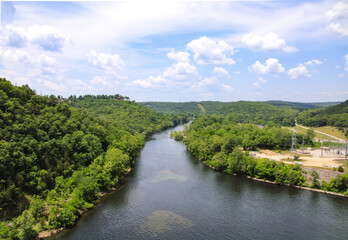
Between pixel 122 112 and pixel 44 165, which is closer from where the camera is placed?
pixel 44 165

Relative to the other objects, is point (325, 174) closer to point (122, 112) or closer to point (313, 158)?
point (313, 158)

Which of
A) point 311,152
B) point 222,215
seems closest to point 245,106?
point 311,152

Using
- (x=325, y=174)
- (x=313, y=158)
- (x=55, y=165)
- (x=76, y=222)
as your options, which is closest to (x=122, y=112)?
(x=55, y=165)

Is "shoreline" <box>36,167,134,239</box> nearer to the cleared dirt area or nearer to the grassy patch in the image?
the cleared dirt area

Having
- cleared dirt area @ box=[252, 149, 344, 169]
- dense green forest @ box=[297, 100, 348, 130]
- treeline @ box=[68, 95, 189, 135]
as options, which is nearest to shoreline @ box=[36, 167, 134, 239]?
cleared dirt area @ box=[252, 149, 344, 169]

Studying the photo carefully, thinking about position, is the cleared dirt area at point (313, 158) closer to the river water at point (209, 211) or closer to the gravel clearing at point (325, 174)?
the gravel clearing at point (325, 174)

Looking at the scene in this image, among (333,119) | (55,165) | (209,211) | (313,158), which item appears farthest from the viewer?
(333,119)
